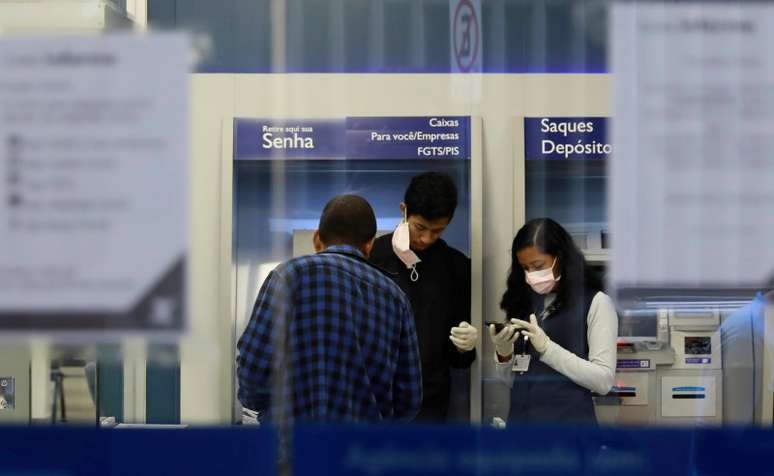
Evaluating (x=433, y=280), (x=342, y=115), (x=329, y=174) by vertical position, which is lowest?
(x=433, y=280)

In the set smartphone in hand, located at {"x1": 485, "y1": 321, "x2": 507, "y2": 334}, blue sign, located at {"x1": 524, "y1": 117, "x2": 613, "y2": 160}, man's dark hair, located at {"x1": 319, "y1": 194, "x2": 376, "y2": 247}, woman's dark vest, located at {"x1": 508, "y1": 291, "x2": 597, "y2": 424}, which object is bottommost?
woman's dark vest, located at {"x1": 508, "y1": 291, "x2": 597, "y2": 424}

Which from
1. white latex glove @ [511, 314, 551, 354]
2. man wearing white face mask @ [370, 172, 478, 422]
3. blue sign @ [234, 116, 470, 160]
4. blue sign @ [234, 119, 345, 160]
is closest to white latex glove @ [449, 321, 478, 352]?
man wearing white face mask @ [370, 172, 478, 422]

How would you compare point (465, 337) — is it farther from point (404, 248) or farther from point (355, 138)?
point (355, 138)

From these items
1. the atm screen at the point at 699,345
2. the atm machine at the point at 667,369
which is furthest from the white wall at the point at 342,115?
the atm screen at the point at 699,345

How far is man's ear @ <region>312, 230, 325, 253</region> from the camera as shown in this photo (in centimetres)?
263

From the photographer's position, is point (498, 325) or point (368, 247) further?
point (368, 247)

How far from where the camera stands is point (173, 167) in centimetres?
251

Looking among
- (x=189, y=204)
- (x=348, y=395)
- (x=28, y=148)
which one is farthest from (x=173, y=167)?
(x=348, y=395)

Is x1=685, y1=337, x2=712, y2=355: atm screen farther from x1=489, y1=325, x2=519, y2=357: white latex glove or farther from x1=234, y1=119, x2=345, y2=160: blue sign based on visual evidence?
x1=234, y1=119, x2=345, y2=160: blue sign

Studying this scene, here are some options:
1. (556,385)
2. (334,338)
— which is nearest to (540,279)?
(556,385)

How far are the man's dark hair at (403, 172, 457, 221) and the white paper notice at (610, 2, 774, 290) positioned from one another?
426 mm

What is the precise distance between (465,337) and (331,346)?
349 millimetres

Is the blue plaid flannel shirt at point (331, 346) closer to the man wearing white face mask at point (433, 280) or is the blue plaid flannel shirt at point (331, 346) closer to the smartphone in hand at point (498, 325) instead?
the man wearing white face mask at point (433, 280)

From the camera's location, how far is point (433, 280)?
260 centimetres
